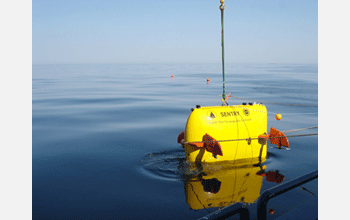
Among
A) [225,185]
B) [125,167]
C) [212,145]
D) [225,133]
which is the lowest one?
[225,185]

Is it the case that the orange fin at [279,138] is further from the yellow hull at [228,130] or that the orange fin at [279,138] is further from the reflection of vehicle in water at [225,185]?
the reflection of vehicle in water at [225,185]

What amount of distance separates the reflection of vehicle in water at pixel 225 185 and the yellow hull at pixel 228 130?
394mm

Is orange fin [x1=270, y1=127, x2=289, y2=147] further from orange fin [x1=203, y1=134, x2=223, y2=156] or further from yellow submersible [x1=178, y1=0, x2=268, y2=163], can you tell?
orange fin [x1=203, y1=134, x2=223, y2=156]

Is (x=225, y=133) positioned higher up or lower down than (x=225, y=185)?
higher up

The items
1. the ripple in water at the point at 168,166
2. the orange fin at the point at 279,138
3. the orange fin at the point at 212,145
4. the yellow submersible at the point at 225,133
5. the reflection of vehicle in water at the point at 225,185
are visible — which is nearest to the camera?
the reflection of vehicle in water at the point at 225,185

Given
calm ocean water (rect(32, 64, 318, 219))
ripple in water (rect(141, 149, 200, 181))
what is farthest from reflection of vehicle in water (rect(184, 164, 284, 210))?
ripple in water (rect(141, 149, 200, 181))

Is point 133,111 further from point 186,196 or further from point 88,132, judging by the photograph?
point 186,196

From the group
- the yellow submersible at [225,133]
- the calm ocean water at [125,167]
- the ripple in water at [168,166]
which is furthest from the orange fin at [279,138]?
the ripple in water at [168,166]

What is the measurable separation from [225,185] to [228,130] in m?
1.70

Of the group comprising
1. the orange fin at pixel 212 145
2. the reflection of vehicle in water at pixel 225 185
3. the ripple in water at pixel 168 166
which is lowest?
the reflection of vehicle in water at pixel 225 185

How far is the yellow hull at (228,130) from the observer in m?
8.02

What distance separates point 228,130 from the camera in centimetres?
820

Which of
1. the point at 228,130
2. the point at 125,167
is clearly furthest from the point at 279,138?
the point at 125,167

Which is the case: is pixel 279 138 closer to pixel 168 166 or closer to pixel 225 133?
pixel 225 133
